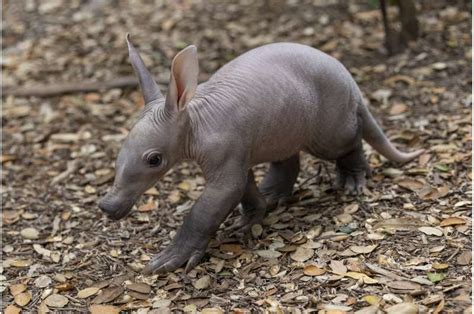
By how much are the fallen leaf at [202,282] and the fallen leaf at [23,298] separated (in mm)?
955

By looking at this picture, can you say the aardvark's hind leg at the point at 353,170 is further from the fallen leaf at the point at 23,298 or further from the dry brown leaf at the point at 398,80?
the fallen leaf at the point at 23,298

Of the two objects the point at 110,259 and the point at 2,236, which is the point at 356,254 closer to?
the point at 110,259

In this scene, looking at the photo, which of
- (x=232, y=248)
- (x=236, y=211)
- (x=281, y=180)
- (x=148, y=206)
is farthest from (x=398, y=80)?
(x=232, y=248)

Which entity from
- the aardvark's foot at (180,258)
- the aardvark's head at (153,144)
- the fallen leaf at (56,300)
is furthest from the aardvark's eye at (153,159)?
the fallen leaf at (56,300)

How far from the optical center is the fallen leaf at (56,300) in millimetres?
4164

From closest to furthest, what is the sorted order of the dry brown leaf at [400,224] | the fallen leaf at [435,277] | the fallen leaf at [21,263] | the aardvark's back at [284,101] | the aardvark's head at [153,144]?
the fallen leaf at [435,277] < the aardvark's head at [153,144] < the aardvark's back at [284,101] < the dry brown leaf at [400,224] < the fallen leaf at [21,263]

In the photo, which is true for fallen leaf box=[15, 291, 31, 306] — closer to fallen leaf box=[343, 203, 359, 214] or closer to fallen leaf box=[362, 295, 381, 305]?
fallen leaf box=[362, 295, 381, 305]

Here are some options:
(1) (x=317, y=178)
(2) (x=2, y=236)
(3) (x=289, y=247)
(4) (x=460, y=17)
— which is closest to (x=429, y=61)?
(4) (x=460, y=17)

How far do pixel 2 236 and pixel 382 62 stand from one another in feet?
12.0

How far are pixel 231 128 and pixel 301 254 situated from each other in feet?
2.78

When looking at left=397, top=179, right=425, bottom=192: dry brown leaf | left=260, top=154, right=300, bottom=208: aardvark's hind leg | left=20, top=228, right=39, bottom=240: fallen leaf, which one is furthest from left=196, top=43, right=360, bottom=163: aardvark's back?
→ left=20, top=228, right=39, bottom=240: fallen leaf

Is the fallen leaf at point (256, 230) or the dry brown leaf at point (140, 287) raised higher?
the dry brown leaf at point (140, 287)

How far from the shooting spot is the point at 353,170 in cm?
498

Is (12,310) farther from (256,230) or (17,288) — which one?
(256,230)
